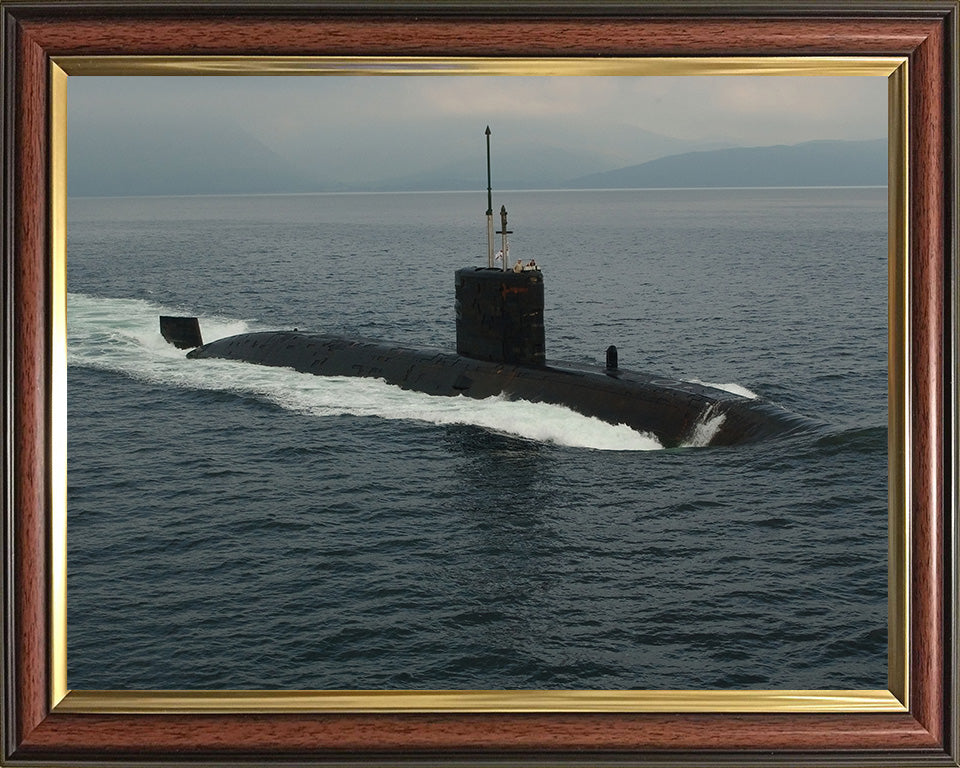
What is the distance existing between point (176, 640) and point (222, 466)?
487 inches

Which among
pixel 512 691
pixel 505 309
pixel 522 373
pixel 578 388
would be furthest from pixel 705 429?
pixel 512 691

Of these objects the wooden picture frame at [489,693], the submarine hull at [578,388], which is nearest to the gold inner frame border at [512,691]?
the wooden picture frame at [489,693]

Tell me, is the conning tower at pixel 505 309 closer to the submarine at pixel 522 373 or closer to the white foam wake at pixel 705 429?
the submarine at pixel 522 373

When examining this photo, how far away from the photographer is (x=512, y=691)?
5707 mm

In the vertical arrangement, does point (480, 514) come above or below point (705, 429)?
Result: below

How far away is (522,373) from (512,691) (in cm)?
2229

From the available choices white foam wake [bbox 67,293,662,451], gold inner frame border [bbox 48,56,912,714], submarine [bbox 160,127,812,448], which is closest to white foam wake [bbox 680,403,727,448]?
submarine [bbox 160,127,812,448]

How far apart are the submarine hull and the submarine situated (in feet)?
0.07

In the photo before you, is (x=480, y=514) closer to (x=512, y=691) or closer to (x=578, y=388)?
(x=578, y=388)

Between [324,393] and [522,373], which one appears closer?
[522,373]

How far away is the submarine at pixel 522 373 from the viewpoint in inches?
974

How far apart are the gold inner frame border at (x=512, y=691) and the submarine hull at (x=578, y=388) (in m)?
18.3

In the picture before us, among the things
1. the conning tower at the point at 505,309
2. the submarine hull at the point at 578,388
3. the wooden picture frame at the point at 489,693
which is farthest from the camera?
the conning tower at the point at 505,309

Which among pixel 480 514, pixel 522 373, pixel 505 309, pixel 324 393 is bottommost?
pixel 480 514
